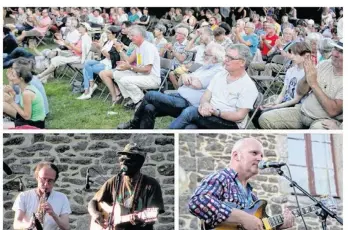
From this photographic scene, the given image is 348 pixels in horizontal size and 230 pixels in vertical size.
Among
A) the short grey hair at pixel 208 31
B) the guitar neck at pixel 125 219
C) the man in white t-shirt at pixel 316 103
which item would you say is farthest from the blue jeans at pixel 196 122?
the guitar neck at pixel 125 219

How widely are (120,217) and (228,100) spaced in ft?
4.43

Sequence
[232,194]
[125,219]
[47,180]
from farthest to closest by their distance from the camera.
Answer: [47,180], [125,219], [232,194]

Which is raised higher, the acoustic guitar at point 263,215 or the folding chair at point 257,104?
the folding chair at point 257,104

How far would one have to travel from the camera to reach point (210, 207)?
717 centimetres

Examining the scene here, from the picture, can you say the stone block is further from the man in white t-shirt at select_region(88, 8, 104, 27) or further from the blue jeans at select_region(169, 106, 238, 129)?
the blue jeans at select_region(169, 106, 238, 129)

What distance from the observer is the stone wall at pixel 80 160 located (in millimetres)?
8008

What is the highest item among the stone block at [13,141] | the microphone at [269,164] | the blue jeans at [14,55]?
the blue jeans at [14,55]

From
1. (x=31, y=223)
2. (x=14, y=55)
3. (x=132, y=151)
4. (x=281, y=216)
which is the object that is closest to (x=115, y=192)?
(x=132, y=151)

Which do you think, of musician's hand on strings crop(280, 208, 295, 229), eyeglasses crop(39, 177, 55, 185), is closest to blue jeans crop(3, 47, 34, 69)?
eyeglasses crop(39, 177, 55, 185)

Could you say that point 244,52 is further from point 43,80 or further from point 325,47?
point 43,80

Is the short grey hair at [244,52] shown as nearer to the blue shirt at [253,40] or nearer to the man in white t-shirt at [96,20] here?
the blue shirt at [253,40]

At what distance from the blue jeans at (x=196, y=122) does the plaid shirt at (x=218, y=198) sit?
70cm
